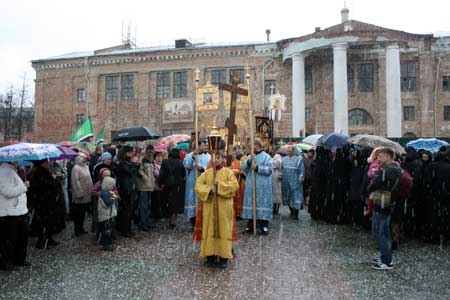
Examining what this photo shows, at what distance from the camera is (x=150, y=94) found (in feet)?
111

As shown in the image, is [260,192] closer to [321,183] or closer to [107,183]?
[321,183]

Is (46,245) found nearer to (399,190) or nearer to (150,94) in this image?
(399,190)

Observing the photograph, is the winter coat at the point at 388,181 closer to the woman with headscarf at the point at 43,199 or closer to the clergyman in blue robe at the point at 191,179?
the clergyman in blue robe at the point at 191,179

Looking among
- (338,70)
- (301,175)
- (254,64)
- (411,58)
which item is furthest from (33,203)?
(411,58)

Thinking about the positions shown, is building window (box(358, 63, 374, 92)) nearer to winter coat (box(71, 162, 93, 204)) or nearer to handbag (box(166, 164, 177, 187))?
handbag (box(166, 164, 177, 187))

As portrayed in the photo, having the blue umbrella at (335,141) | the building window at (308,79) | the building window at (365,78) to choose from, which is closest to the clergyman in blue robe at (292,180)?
the blue umbrella at (335,141)

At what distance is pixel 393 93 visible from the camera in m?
28.0

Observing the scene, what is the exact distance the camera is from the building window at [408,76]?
98.5 feet

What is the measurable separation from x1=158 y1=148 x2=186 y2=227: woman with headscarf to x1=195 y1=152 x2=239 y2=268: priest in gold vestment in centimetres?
305

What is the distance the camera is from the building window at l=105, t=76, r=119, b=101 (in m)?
34.9

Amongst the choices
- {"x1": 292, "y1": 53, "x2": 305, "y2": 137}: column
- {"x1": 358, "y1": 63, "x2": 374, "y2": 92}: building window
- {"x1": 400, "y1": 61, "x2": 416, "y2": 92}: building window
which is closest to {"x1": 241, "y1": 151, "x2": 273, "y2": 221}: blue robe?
{"x1": 292, "y1": 53, "x2": 305, "y2": 137}: column

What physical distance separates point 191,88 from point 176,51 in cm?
315

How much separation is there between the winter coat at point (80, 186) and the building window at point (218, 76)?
23892 millimetres

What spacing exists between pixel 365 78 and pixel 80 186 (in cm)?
2598
